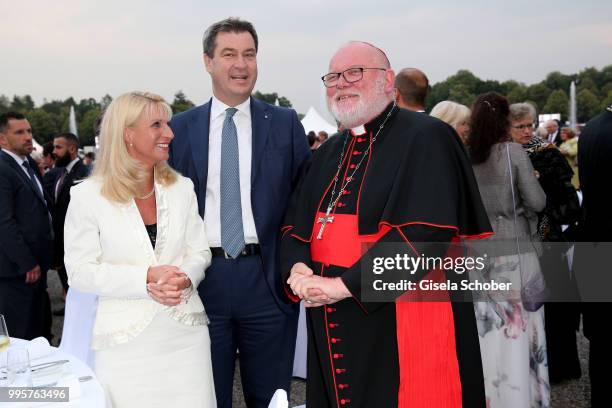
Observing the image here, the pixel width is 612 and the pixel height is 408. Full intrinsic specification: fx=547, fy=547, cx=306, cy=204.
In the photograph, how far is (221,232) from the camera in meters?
2.76

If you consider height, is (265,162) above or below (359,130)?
below

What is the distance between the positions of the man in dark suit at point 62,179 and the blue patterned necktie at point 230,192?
3932 mm

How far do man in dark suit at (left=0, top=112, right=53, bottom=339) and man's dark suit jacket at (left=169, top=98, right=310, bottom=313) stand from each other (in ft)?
8.97

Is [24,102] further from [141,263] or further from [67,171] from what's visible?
[141,263]

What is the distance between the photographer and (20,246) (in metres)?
4.82

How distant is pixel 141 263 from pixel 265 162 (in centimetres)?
84

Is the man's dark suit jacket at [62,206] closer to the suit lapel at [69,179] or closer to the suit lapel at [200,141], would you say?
the suit lapel at [69,179]

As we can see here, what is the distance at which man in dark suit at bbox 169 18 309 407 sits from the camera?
2.76m

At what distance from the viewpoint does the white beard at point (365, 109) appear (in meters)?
2.40

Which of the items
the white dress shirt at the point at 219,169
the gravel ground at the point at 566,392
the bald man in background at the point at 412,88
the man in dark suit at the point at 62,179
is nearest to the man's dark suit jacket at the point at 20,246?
the man in dark suit at the point at 62,179

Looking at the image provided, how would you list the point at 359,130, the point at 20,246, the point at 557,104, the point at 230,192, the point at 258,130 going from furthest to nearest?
the point at 557,104, the point at 20,246, the point at 258,130, the point at 230,192, the point at 359,130

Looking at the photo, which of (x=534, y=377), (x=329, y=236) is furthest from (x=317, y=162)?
(x=534, y=377)

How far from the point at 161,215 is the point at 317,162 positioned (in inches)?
30.7

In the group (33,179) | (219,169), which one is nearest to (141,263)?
(219,169)
